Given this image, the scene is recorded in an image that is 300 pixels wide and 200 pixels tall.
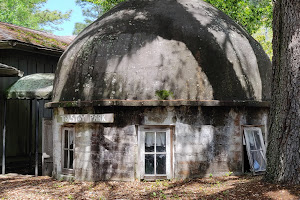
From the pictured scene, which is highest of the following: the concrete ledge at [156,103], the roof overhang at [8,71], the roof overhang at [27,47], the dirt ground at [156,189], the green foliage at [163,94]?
the roof overhang at [27,47]

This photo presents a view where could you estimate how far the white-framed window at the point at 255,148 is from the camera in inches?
367

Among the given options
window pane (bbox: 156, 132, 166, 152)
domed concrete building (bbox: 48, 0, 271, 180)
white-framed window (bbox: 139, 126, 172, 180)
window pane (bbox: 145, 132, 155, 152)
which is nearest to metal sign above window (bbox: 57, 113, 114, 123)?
domed concrete building (bbox: 48, 0, 271, 180)

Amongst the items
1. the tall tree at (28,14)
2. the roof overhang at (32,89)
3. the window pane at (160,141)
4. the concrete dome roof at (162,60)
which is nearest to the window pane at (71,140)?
the concrete dome roof at (162,60)

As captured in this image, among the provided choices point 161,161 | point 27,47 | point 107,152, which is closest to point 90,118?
point 107,152

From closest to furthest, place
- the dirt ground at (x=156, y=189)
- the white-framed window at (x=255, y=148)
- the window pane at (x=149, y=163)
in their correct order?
the dirt ground at (x=156, y=189)
the window pane at (x=149, y=163)
the white-framed window at (x=255, y=148)

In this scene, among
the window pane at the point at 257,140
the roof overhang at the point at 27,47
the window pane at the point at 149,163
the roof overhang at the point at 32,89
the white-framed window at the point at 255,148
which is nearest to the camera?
the window pane at the point at 149,163

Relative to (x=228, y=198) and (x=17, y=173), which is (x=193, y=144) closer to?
(x=228, y=198)

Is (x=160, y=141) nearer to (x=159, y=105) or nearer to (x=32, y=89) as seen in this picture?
(x=159, y=105)

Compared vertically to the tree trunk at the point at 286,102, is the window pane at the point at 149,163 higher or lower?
lower

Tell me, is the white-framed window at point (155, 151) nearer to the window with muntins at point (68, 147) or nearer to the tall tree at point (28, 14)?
the window with muntins at point (68, 147)

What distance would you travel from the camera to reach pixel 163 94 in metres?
8.82

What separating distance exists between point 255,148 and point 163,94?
306cm

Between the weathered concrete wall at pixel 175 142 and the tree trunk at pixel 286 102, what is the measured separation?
1.91 meters

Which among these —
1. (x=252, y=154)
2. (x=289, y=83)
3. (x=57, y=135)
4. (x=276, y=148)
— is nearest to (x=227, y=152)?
(x=252, y=154)
